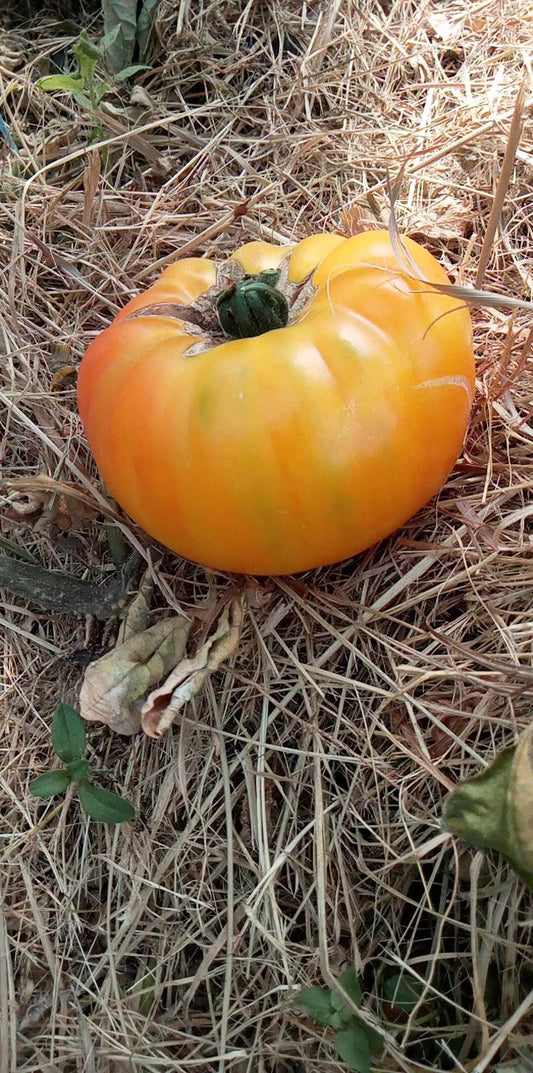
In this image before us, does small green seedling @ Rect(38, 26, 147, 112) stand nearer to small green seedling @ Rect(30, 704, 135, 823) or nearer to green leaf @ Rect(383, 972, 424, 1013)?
small green seedling @ Rect(30, 704, 135, 823)

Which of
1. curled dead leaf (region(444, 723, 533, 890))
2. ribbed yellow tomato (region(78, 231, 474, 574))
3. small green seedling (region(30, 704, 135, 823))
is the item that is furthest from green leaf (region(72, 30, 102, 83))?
curled dead leaf (region(444, 723, 533, 890))

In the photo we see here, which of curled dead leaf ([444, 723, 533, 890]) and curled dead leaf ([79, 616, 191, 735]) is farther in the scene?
curled dead leaf ([79, 616, 191, 735])

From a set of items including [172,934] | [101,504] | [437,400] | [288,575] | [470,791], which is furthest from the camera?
[101,504]

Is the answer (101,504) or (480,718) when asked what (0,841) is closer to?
(101,504)

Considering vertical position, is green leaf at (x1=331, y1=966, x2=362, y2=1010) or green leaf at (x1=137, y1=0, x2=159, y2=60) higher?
green leaf at (x1=137, y1=0, x2=159, y2=60)

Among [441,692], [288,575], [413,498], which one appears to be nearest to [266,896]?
[441,692]

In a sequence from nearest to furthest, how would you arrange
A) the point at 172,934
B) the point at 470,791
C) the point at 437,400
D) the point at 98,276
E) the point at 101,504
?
the point at 470,791 → the point at 437,400 → the point at 172,934 → the point at 101,504 → the point at 98,276
